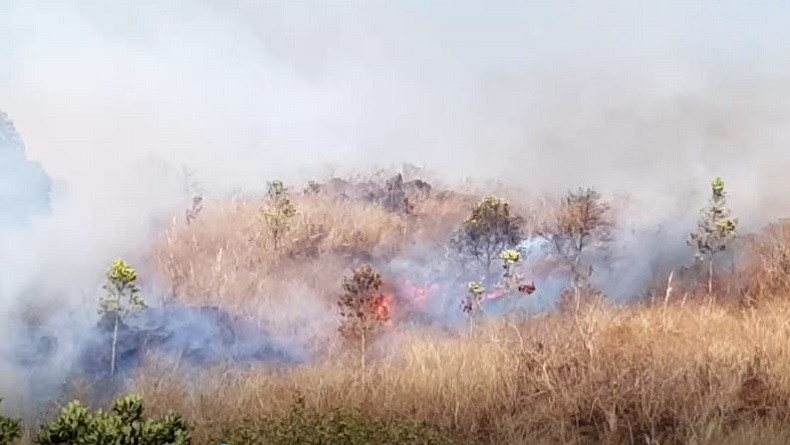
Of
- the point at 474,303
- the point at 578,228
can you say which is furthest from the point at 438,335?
the point at 578,228

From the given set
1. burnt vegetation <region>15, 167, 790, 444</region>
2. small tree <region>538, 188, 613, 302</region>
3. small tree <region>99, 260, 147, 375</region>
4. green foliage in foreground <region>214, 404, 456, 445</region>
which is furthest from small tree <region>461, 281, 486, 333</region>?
green foliage in foreground <region>214, 404, 456, 445</region>

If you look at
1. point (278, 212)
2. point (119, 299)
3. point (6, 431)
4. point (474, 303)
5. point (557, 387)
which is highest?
point (278, 212)

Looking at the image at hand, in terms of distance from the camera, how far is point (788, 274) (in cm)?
885

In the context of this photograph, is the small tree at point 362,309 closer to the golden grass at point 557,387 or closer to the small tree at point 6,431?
the golden grass at point 557,387

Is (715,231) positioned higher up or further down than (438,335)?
higher up

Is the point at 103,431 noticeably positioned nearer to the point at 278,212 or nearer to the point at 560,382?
the point at 560,382

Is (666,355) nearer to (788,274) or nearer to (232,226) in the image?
(788,274)

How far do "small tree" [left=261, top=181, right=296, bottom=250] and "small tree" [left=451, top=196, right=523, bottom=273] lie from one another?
214cm

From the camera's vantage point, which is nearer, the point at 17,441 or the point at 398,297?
the point at 17,441

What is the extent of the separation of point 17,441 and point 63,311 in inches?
97.0

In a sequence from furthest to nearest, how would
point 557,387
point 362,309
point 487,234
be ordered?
point 487,234
point 362,309
point 557,387

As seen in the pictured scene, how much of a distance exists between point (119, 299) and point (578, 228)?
573 cm

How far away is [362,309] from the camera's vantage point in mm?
7820

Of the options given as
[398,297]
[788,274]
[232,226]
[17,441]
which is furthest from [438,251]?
[17,441]
